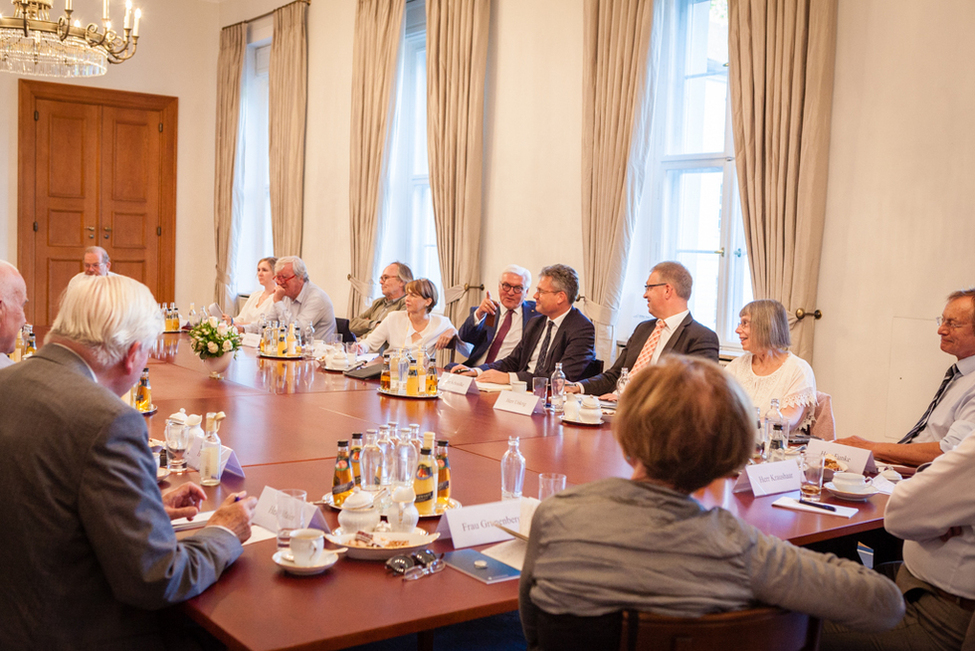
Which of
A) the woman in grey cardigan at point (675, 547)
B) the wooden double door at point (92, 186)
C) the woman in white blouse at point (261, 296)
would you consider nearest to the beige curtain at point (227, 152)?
the wooden double door at point (92, 186)

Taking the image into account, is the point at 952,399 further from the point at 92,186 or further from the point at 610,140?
the point at 92,186

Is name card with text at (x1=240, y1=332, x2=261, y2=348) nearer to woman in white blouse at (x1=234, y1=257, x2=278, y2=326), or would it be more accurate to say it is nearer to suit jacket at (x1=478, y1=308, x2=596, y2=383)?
woman in white blouse at (x1=234, y1=257, x2=278, y2=326)

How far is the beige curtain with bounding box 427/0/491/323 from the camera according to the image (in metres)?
7.31

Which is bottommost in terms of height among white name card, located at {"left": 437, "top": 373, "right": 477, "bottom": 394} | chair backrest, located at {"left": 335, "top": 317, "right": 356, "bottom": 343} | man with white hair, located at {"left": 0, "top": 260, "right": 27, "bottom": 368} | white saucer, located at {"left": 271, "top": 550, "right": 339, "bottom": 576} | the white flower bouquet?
chair backrest, located at {"left": 335, "top": 317, "right": 356, "bottom": 343}

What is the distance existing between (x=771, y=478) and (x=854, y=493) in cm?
24

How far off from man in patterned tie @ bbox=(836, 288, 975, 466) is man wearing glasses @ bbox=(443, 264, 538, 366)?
282 cm

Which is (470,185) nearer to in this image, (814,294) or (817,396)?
(814,294)

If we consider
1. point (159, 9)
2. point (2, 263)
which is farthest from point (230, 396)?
point (159, 9)

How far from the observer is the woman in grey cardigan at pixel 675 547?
4.87 feet

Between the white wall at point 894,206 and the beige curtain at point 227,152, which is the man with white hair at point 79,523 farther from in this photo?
the beige curtain at point 227,152

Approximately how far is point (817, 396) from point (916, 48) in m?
2.02

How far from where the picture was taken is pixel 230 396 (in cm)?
422

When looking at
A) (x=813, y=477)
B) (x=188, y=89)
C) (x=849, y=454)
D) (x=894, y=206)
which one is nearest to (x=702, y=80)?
(x=894, y=206)

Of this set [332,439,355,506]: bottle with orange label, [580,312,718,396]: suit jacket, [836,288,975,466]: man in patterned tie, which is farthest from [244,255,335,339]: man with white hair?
[332,439,355,506]: bottle with orange label
